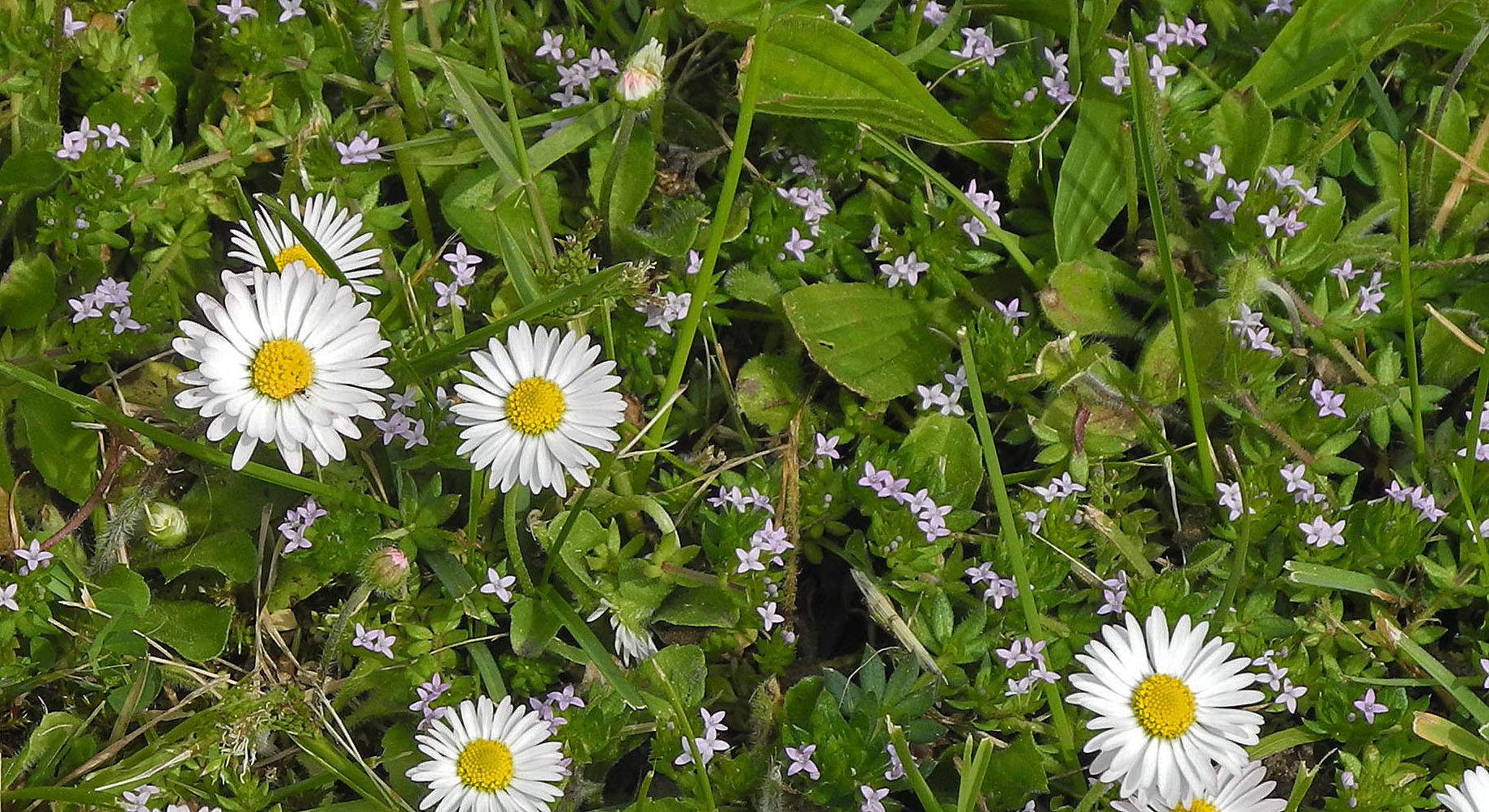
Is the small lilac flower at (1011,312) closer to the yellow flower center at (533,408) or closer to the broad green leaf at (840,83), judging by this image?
the broad green leaf at (840,83)

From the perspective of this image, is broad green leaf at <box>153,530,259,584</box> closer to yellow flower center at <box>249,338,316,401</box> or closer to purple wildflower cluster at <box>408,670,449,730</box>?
purple wildflower cluster at <box>408,670,449,730</box>

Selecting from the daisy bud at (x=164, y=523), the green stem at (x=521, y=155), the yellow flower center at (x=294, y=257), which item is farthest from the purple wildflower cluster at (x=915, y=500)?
the daisy bud at (x=164, y=523)

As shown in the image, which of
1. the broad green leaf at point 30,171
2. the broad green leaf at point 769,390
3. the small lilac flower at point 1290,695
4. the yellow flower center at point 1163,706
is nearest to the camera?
the yellow flower center at point 1163,706

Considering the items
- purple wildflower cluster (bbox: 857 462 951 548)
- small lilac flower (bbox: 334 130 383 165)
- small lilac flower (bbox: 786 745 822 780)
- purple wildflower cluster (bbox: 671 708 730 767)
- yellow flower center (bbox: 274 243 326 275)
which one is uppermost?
small lilac flower (bbox: 334 130 383 165)

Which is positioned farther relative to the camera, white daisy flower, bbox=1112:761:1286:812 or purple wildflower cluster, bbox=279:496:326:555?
purple wildflower cluster, bbox=279:496:326:555

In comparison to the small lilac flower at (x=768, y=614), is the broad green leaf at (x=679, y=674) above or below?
below

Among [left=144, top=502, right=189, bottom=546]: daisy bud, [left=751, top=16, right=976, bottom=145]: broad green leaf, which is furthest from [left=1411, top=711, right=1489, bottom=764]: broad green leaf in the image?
[left=144, top=502, right=189, bottom=546]: daisy bud

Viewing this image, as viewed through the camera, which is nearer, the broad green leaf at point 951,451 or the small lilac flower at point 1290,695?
the small lilac flower at point 1290,695

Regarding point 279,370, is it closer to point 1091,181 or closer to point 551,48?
point 551,48
